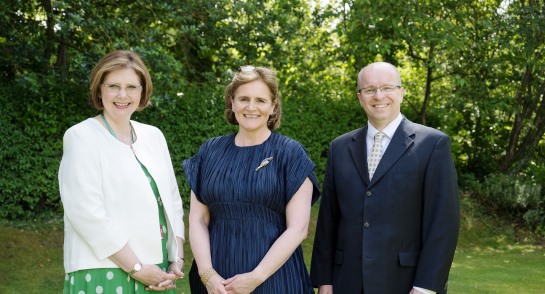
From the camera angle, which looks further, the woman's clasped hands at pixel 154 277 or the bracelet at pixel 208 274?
the bracelet at pixel 208 274

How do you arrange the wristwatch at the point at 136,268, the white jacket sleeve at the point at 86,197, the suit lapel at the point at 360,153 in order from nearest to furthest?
the white jacket sleeve at the point at 86,197, the wristwatch at the point at 136,268, the suit lapel at the point at 360,153

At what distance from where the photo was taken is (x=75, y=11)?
8.07m

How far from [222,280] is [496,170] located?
36.9ft

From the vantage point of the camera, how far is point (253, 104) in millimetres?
3416

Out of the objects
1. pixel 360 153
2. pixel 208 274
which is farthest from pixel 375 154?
pixel 208 274

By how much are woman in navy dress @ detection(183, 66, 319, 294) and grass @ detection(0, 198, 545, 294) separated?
4.15m

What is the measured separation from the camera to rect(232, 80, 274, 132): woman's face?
3.43 meters

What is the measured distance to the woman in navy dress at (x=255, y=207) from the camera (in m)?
3.37

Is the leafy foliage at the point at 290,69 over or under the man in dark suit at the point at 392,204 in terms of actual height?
over

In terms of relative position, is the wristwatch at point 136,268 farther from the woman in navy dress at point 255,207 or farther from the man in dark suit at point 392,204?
the man in dark suit at point 392,204

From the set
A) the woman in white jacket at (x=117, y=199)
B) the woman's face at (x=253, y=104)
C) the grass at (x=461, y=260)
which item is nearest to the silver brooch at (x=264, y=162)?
the woman's face at (x=253, y=104)

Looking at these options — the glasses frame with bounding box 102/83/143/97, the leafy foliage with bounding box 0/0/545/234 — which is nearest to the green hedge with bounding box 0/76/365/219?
the leafy foliage with bounding box 0/0/545/234

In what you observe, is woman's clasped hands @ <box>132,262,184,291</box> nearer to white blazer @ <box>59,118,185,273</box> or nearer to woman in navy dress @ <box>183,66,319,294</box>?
white blazer @ <box>59,118,185,273</box>

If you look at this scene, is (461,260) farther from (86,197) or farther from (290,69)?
(86,197)
